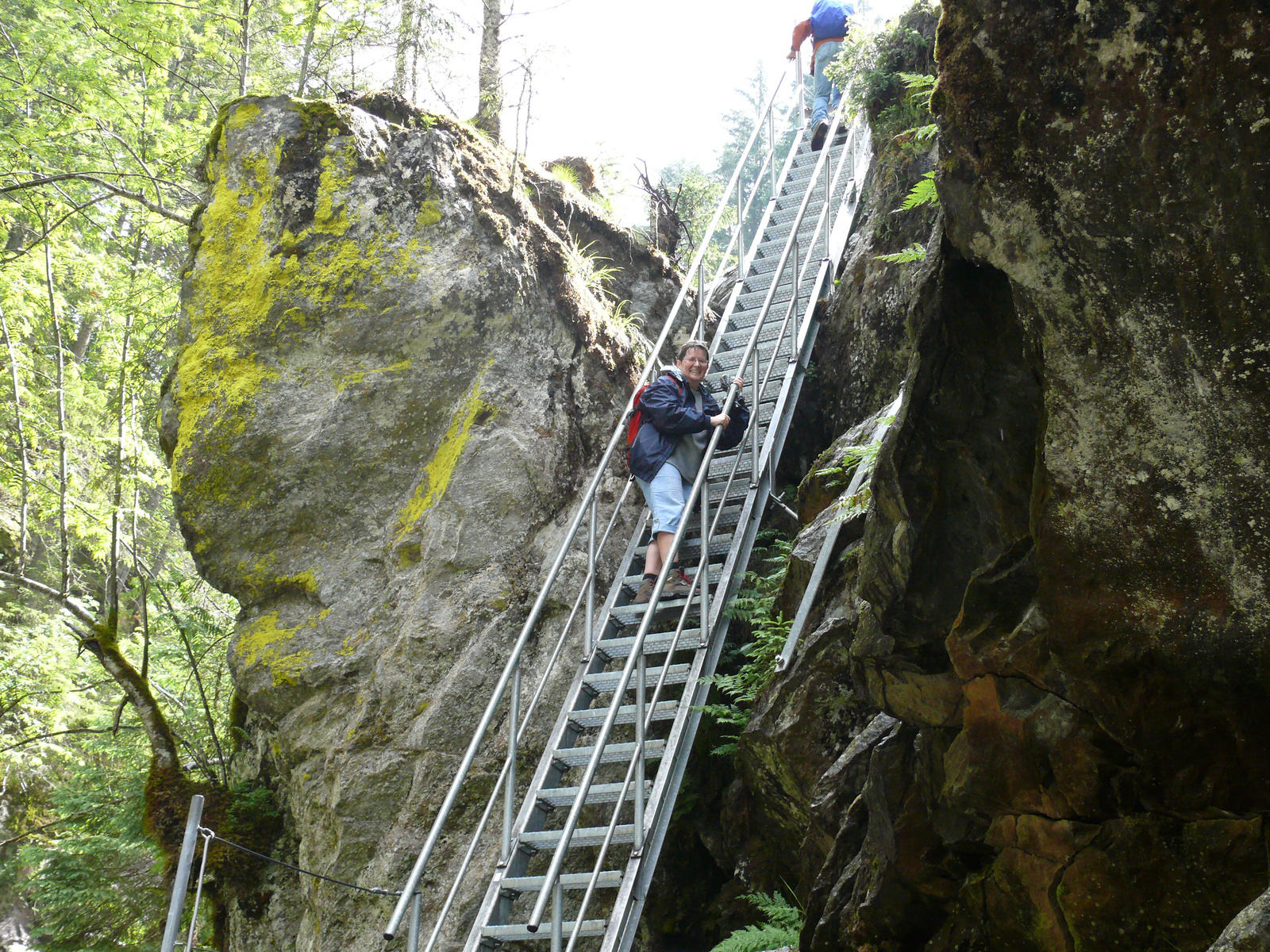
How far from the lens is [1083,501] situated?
2.58m

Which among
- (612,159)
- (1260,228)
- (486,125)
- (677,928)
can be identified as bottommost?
(677,928)

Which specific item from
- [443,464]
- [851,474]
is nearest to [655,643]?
[851,474]

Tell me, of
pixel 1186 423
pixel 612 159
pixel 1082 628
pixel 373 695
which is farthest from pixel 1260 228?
pixel 612 159

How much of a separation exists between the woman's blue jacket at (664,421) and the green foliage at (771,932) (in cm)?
299

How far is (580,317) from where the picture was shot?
25.6 feet

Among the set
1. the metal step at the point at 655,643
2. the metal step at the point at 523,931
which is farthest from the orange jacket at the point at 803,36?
the metal step at the point at 523,931

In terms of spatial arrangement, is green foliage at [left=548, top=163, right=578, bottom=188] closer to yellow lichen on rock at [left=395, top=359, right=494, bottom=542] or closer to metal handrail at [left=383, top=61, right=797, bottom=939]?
metal handrail at [left=383, top=61, right=797, bottom=939]

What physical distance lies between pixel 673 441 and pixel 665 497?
17.7 inches

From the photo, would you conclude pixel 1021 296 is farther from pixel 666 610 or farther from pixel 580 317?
pixel 580 317

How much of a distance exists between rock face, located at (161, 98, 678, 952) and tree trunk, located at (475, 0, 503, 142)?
A: 1.25m

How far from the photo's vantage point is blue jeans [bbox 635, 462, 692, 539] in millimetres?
6320

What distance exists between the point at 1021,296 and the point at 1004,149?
17.9 inches

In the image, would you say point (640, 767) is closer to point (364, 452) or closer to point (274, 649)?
point (274, 649)

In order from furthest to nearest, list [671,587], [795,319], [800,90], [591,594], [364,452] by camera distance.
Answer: [800,90]
[795,319]
[364,452]
[671,587]
[591,594]
